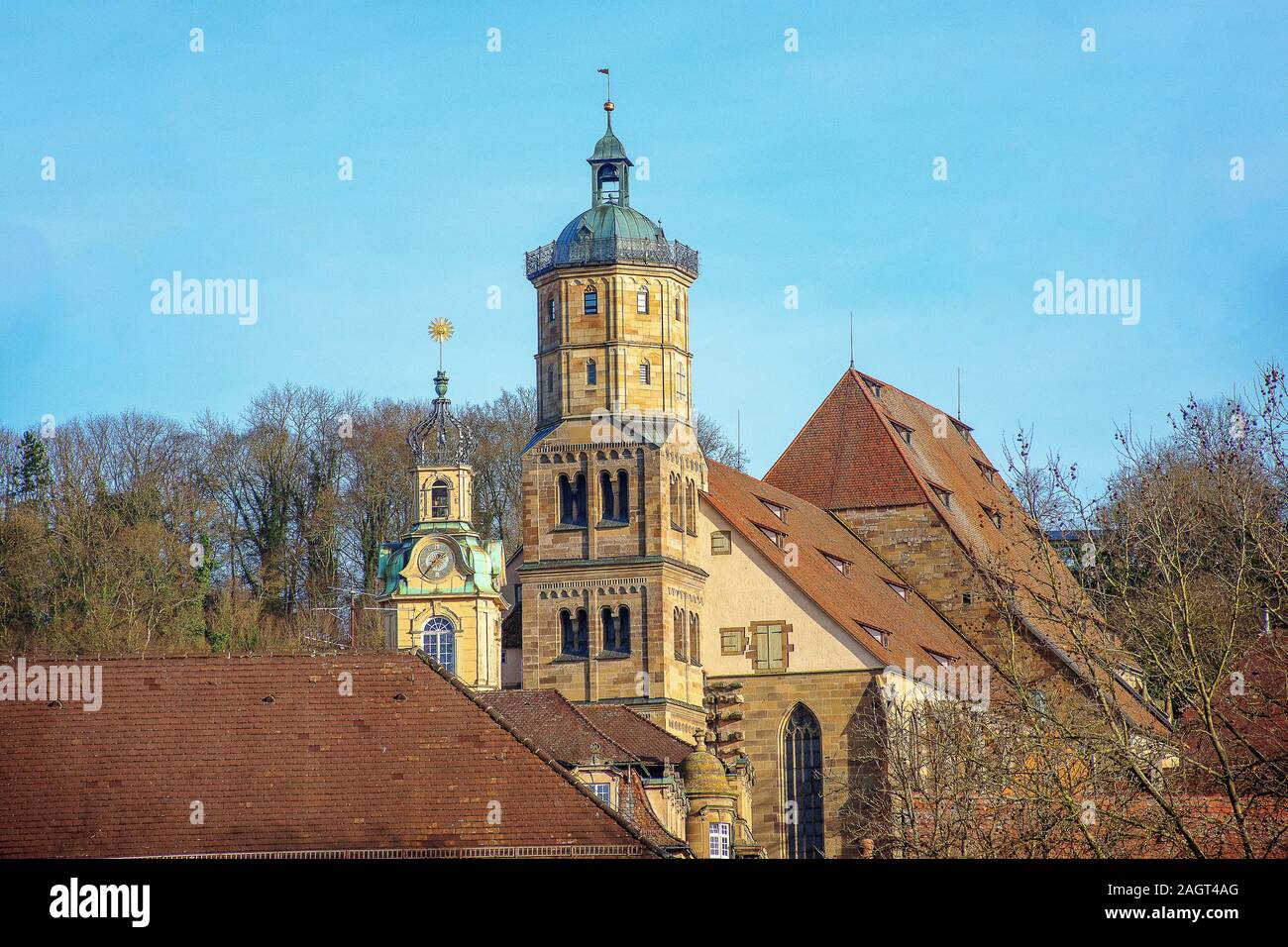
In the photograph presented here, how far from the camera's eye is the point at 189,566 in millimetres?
69250

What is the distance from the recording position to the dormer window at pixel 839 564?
2441 inches

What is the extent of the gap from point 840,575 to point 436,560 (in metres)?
11.6

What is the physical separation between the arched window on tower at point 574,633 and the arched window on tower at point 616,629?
0.46 m

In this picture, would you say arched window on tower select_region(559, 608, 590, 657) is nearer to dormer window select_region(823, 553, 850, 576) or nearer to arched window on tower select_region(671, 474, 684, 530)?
arched window on tower select_region(671, 474, 684, 530)

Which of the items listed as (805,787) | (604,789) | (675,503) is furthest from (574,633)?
(604,789)

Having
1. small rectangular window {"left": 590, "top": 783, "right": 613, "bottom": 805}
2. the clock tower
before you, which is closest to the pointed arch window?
the clock tower

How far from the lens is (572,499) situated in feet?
187

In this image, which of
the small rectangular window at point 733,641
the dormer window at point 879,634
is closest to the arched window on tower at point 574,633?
the small rectangular window at point 733,641

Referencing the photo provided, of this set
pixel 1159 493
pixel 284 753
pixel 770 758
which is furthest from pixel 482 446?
pixel 1159 493

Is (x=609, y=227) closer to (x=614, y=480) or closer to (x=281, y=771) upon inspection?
(x=614, y=480)

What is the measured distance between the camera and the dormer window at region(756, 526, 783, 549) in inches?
2335

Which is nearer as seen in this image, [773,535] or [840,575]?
[773,535]

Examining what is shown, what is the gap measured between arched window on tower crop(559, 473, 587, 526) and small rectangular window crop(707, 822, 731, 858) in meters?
13.4
